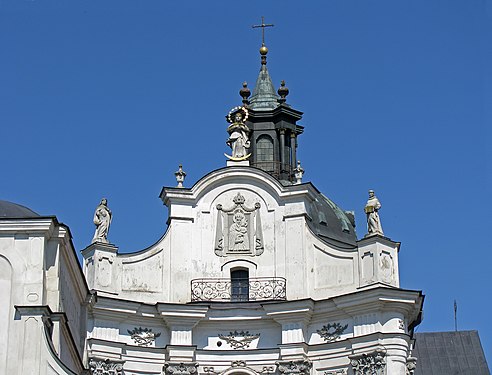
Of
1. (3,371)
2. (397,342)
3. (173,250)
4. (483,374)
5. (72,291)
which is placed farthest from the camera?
(483,374)

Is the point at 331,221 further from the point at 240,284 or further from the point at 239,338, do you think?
the point at 239,338

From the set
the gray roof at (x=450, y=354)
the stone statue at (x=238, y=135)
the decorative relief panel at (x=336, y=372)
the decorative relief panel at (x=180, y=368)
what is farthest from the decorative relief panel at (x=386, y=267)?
the gray roof at (x=450, y=354)

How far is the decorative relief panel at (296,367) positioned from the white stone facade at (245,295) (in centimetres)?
4

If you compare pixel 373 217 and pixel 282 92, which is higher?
pixel 282 92

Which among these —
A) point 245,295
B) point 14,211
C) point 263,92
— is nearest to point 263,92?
point 263,92

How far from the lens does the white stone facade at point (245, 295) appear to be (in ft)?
114

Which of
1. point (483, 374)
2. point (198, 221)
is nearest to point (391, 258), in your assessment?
point (198, 221)

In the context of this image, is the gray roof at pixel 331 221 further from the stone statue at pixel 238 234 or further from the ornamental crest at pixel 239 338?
the ornamental crest at pixel 239 338

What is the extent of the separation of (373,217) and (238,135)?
17.7ft

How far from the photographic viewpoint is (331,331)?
35.3 meters

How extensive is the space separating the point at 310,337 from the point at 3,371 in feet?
42.8

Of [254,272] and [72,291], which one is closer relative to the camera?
[72,291]

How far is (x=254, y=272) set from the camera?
36.8 metres

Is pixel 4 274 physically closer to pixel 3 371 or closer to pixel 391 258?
pixel 3 371
